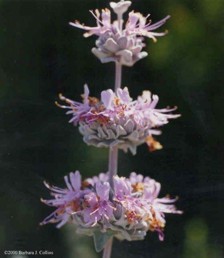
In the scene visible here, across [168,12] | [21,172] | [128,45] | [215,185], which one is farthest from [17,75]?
[128,45]

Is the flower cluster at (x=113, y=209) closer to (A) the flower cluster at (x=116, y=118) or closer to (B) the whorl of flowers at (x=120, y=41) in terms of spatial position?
(A) the flower cluster at (x=116, y=118)

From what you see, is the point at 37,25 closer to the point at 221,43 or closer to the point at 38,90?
the point at 38,90

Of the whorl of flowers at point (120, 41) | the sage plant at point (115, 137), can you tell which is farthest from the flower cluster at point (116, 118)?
the whorl of flowers at point (120, 41)

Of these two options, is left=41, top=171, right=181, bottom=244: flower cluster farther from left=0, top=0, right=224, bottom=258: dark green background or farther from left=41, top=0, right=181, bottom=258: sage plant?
left=0, top=0, right=224, bottom=258: dark green background

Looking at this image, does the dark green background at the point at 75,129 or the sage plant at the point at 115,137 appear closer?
the sage plant at the point at 115,137

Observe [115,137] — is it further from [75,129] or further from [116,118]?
[75,129]

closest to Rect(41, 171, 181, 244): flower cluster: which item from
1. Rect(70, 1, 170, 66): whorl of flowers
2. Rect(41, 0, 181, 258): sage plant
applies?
Rect(41, 0, 181, 258): sage plant
